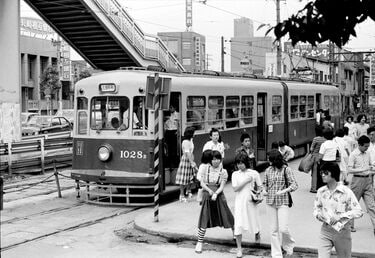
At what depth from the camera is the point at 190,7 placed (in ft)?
266

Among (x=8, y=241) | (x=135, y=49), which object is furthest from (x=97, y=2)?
(x=8, y=241)

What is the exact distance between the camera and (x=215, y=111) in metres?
14.8

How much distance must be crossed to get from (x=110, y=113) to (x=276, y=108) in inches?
321

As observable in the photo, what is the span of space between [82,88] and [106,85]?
72cm

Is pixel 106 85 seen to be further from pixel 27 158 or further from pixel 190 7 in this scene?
pixel 190 7

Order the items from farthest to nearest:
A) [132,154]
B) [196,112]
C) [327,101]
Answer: [327,101] < [196,112] < [132,154]

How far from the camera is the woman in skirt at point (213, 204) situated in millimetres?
8359

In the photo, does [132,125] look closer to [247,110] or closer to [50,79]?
[247,110]

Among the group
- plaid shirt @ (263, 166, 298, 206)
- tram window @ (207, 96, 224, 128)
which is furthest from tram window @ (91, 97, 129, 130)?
plaid shirt @ (263, 166, 298, 206)

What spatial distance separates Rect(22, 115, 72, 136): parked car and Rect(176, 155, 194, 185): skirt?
1631 cm

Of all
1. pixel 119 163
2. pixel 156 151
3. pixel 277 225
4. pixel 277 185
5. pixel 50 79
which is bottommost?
pixel 277 225

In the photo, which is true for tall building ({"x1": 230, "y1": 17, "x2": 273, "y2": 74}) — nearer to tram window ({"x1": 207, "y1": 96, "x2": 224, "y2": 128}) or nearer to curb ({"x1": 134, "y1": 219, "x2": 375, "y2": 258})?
tram window ({"x1": 207, "y1": 96, "x2": 224, "y2": 128})

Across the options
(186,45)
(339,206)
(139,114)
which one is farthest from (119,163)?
(186,45)

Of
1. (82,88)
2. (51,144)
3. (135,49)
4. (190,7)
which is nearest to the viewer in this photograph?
(82,88)
